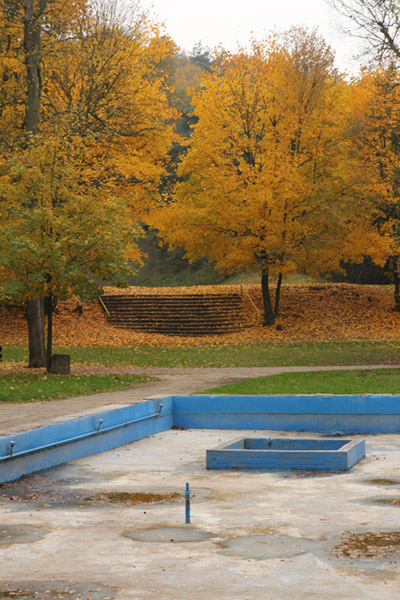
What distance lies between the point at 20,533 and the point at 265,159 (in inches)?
1059

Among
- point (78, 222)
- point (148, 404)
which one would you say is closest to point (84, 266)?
point (78, 222)

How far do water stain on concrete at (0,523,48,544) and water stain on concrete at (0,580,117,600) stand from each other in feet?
4.25

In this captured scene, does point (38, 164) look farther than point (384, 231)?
No

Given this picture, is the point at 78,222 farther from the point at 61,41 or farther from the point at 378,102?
the point at 378,102

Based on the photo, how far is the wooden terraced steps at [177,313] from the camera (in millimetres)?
35344

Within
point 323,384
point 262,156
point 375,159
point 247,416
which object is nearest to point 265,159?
point 262,156

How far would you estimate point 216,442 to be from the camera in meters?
13.6

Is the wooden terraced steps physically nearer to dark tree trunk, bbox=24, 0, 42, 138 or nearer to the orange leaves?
the orange leaves

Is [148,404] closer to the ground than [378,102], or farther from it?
closer to the ground

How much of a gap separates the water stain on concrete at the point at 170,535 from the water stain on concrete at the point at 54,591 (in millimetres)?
1431

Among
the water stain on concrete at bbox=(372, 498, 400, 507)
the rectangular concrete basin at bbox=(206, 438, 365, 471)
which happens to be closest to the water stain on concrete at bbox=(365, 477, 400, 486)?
the rectangular concrete basin at bbox=(206, 438, 365, 471)

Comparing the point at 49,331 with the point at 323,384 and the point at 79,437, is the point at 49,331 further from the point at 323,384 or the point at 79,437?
the point at 79,437

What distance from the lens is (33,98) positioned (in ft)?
78.6

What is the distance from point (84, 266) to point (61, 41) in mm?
8438
